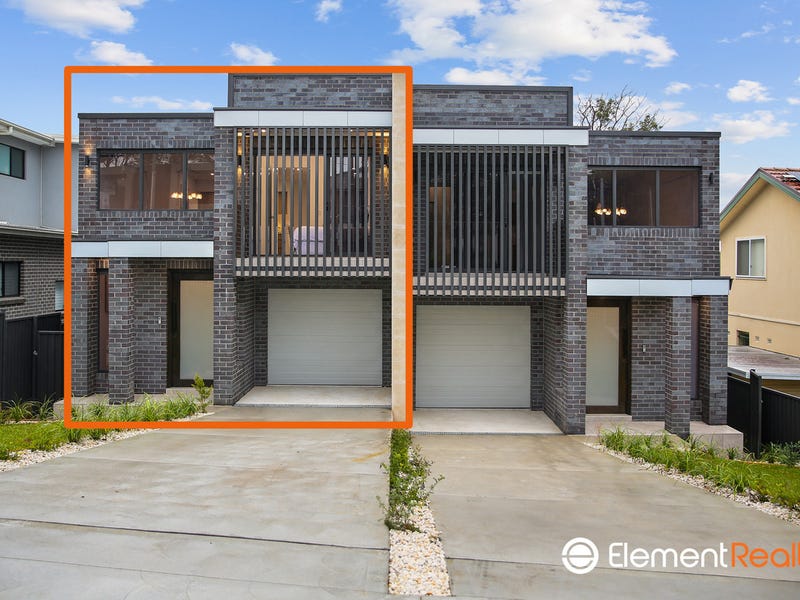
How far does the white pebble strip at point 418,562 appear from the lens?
491 centimetres

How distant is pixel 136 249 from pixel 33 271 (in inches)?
209

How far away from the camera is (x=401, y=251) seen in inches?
446

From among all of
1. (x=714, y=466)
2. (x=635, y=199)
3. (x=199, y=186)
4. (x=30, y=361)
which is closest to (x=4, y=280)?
(x=30, y=361)

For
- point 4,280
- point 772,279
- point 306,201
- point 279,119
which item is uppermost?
point 279,119

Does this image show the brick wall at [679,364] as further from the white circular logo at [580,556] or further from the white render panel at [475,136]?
the white circular logo at [580,556]

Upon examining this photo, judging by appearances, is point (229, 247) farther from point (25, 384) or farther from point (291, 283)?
point (25, 384)

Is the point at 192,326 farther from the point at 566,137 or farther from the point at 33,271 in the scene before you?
the point at 566,137

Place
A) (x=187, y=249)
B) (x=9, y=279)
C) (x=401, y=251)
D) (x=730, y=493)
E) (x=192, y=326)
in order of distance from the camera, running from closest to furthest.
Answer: (x=730, y=493), (x=401, y=251), (x=187, y=249), (x=192, y=326), (x=9, y=279)

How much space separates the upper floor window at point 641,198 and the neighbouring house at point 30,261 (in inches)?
470

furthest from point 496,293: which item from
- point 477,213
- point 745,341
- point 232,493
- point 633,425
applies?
point 745,341

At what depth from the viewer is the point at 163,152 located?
12773 mm

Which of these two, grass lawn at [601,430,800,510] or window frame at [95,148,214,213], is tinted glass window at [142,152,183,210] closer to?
window frame at [95,148,214,213]

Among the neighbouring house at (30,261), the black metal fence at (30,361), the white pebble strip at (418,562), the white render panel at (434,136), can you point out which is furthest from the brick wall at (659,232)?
the neighbouring house at (30,261)

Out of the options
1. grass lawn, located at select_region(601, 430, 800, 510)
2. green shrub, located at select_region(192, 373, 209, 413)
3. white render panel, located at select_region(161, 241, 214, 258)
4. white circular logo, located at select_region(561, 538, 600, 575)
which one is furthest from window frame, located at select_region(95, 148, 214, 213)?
white circular logo, located at select_region(561, 538, 600, 575)
